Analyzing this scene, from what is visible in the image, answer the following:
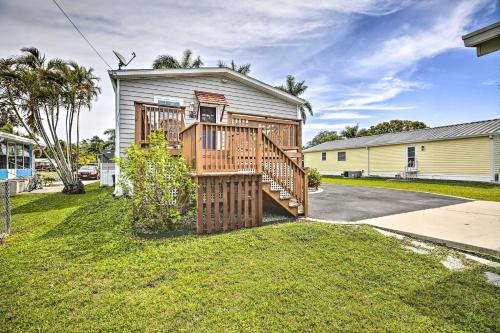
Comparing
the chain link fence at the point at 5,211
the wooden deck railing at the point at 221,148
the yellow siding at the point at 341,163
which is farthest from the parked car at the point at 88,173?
the yellow siding at the point at 341,163

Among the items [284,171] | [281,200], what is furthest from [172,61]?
[281,200]

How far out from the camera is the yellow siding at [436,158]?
15328mm

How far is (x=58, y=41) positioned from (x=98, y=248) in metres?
8.54

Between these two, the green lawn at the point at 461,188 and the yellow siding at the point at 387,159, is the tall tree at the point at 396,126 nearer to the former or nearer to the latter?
the yellow siding at the point at 387,159

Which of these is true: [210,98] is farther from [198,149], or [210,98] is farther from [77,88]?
[77,88]

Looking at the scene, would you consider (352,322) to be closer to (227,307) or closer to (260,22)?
(227,307)

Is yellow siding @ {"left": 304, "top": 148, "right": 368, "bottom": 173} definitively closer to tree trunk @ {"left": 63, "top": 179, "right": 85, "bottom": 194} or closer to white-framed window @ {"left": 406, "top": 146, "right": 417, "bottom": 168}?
white-framed window @ {"left": 406, "top": 146, "right": 417, "bottom": 168}

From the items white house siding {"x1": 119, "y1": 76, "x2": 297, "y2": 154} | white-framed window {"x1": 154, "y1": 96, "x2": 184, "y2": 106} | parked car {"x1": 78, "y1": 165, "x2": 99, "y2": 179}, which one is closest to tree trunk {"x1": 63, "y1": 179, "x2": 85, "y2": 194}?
white house siding {"x1": 119, "y1": 76, "x2": 297, "y2": 154}

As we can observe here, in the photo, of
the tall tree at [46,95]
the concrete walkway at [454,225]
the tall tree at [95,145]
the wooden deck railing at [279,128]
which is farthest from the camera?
the tall tree at [95,145]

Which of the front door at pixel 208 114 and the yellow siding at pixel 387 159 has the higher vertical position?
the front door at pixel 208 114

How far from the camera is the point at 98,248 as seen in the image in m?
3.85

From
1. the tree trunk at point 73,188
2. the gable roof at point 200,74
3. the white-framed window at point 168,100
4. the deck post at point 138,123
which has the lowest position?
the tree trunk at point 73,188

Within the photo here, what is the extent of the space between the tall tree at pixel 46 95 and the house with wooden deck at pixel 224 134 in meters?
4.42

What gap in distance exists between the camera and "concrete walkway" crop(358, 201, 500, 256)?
12.6 ft
